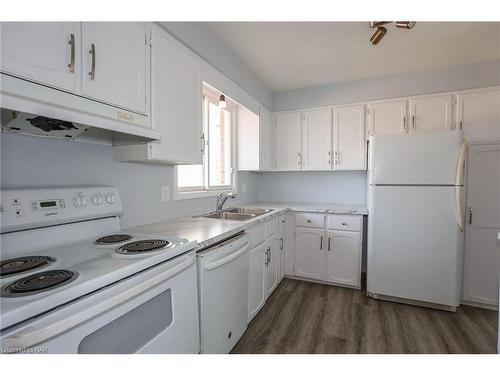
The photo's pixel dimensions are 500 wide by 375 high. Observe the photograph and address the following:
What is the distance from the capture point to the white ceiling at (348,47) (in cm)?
183

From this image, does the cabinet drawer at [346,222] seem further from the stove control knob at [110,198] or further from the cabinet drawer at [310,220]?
the stove control knob at [110,198]

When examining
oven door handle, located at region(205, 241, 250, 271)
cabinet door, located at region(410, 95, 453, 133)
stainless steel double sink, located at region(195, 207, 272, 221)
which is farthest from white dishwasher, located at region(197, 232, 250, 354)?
cabinet door, located at region(410, 95, 453, 133)

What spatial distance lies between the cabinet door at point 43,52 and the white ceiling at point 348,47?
3.91 ft

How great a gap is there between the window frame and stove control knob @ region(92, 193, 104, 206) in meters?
0.67

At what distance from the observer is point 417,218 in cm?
217

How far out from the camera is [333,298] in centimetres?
238

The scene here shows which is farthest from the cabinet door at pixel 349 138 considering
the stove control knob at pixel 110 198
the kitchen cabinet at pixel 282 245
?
the stove control knob at pixel 110 198

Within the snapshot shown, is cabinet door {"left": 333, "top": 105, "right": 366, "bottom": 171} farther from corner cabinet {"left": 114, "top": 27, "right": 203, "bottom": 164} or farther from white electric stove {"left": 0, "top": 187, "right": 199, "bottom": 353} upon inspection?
white electric stove {"left": 0, "top": 187, "right": 199, "bottom": 353}

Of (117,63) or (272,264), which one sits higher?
(117,63)

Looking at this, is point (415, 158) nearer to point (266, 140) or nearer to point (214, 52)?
point (266, 140)

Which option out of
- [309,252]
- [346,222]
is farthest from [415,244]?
[309,252]

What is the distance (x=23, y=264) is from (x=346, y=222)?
2.52 meters

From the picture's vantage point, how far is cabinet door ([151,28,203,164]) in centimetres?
136

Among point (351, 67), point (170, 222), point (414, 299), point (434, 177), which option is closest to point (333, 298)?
point (414, 299)
